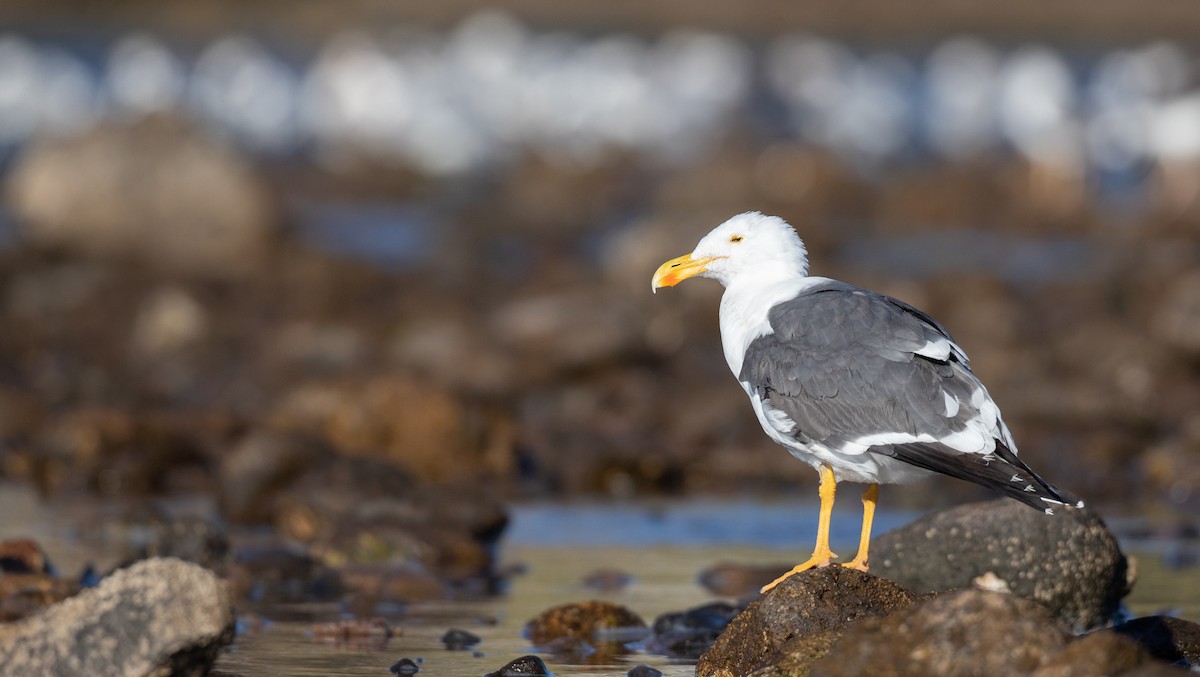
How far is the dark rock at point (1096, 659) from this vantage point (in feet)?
17.9

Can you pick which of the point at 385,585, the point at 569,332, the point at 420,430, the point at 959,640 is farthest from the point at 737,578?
the point at 569,332

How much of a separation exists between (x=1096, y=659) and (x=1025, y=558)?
247 centimetres

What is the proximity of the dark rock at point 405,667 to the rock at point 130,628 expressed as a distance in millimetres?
1185

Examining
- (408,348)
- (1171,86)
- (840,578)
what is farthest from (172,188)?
(1171,86)

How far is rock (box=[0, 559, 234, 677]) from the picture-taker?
19.5 feet

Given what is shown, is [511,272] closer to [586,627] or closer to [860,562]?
[586,627]

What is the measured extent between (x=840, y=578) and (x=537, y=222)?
1848 cm

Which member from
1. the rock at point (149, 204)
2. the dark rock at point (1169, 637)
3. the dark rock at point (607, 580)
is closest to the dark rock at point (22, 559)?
the dark rock at point (607, 580)

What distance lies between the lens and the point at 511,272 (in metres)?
21.5

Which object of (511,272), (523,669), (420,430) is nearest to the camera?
(523,669)

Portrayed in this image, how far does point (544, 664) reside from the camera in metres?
7.22

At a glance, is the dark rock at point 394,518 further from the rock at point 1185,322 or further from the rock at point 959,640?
the rock at point 1185,322

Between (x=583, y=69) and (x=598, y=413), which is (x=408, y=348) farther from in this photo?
(x=583, y=69)

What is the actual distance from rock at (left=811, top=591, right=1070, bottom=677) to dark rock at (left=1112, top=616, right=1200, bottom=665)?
1558 mm
